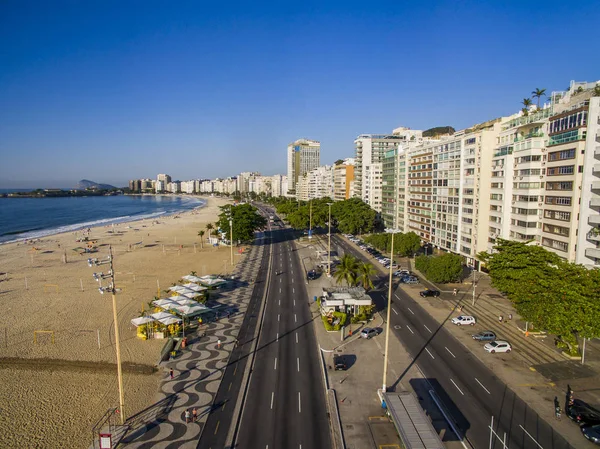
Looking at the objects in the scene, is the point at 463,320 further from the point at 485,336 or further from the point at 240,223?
the point at 240,223

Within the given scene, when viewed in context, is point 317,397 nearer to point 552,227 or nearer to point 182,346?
point 182,346

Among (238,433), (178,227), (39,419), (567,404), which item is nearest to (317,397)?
(238,433)

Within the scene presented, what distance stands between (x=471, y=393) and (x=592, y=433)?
7.22 metres

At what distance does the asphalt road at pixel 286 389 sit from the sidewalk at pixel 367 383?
4.11 ft

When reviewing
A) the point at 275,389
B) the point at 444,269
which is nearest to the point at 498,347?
the point at 444,269

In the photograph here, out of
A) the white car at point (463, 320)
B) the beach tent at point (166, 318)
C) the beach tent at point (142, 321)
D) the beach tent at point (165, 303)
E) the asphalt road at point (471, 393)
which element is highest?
the beach tent at point (165, 303)

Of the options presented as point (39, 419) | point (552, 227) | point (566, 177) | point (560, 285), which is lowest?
point (39, 419)

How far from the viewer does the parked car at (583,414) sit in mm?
24078

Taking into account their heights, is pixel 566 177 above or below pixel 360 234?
above

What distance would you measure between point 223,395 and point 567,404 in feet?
78.4

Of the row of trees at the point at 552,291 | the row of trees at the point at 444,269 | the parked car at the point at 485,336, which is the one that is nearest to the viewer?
the row of trees at the point at 552,291

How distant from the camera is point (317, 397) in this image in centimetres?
2753

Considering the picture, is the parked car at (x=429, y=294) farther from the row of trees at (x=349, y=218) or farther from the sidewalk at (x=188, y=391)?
the row of trees at (x=349, y=218)

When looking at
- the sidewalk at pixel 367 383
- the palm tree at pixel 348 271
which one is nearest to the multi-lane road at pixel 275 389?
the sidewalk at pixel 367 383
